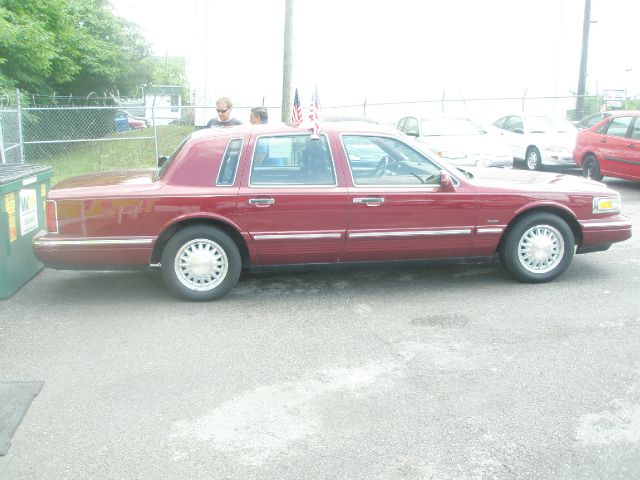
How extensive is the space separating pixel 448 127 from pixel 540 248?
785 centimetres

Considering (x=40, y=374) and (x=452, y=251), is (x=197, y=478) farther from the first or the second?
(x=452, y=251)

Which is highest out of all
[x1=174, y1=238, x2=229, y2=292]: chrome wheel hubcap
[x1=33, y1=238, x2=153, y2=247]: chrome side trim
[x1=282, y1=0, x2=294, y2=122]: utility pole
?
[x1=282, y1=0, x2=294, y2=122]: utility pole

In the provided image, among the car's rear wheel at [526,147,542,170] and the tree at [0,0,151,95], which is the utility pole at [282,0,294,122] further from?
the tree at [0,0,151,95]

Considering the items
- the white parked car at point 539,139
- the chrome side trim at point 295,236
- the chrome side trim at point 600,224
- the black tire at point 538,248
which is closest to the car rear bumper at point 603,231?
the chrome side trim at point 600,224

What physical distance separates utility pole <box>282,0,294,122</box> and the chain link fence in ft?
7.11

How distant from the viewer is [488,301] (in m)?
5.96

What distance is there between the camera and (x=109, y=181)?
624 cm

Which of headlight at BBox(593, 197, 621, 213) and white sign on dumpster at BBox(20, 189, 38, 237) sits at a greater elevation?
headlight at BBox(593, 197, 621, 213)

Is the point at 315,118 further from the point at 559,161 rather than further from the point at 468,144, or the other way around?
the point at 559,161

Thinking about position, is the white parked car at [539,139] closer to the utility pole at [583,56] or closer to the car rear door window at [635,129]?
the car rear door window at [635,129]

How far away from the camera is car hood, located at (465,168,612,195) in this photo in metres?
6.36

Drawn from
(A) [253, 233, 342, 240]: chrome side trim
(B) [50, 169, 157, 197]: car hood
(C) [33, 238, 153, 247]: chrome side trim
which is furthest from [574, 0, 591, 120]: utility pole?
(C) [33, 238, 153, 247]: chrome side trim

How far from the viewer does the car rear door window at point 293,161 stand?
6066 millimetres

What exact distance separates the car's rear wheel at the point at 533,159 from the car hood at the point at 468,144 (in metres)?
2.22
